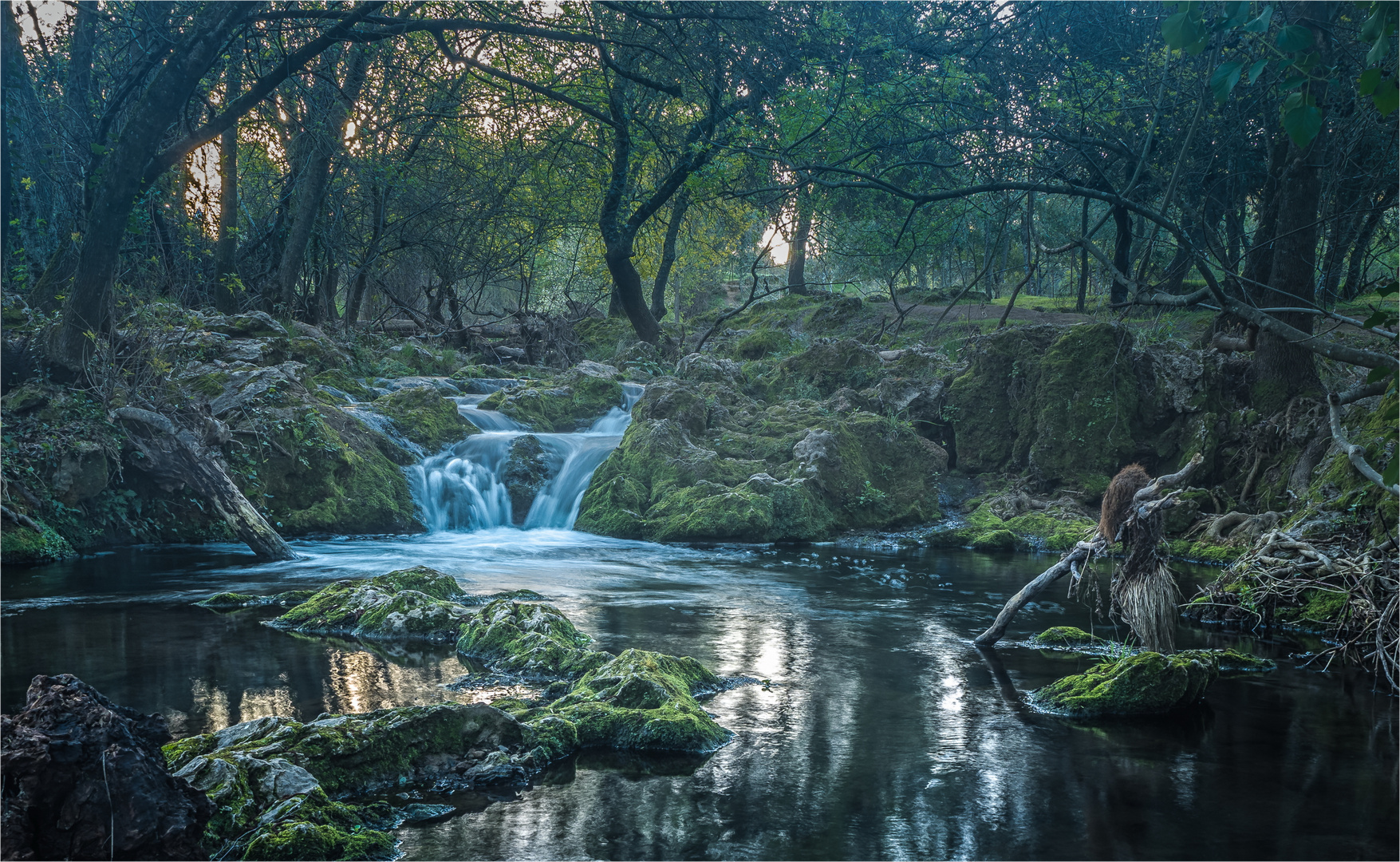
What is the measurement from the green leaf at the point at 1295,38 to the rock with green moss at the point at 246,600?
9.63 m

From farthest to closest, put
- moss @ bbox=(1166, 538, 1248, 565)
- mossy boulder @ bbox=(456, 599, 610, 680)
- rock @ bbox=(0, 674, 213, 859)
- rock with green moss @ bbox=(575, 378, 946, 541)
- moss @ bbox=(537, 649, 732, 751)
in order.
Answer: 1. rock with green moss @ bbox=(575, 378, 946, 541)
2. moss @ bbox=(1166, 538, 1248, 565)
3. mossy boulder @ bbox=(456, 599, 610, 680)
4. moss @ bbox=(537, 649, 732, 751)
5. rock @ bbox=(0, 674, 213, 859)

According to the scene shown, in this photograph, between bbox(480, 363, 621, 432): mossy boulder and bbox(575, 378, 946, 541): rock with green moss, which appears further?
bbox(480, 363, 621, 432): mossy boulder

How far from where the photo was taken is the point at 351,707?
270 inches

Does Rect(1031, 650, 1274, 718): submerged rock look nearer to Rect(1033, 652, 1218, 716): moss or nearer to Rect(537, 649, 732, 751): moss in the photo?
Rect(1033, 652, 1218, 716): moss

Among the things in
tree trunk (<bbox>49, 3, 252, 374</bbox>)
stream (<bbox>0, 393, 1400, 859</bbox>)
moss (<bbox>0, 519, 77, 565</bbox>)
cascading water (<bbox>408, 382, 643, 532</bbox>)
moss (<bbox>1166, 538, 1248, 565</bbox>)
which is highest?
tree trunk (<bbox>49, 3, 252, 374</bbox>)

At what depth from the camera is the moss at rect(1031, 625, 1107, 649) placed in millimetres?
9086

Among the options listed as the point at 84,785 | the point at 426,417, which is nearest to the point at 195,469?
the point at 426,417

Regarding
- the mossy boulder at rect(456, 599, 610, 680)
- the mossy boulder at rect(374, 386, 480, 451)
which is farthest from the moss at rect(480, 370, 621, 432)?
the mossy boulder at rect(456, 599, 610, 680)

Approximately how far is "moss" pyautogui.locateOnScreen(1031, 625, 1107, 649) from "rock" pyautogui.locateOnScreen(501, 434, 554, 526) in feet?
33.1

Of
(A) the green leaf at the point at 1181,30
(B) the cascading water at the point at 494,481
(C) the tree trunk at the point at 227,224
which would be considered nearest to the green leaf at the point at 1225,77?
(A) the green leaf at the point at 1181,30

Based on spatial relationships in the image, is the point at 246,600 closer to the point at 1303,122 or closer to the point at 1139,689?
the point at 1139,689

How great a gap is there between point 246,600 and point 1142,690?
8681 millimetres

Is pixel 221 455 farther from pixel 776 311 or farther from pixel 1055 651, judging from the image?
pixel 776 311

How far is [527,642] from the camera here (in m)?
8.20
